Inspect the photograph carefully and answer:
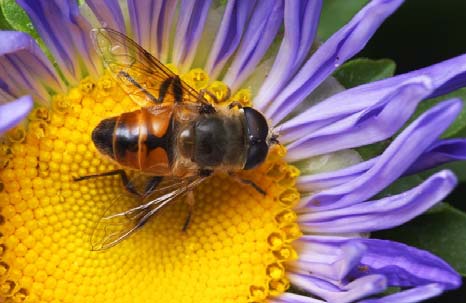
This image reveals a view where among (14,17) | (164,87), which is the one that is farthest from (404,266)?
(14,17)

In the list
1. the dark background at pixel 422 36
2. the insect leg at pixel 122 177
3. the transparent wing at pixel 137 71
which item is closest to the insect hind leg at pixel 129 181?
the insect leg at pixel 122 177

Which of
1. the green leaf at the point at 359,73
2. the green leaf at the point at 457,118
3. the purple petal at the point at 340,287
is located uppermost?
the green leaf at the point at 359,73

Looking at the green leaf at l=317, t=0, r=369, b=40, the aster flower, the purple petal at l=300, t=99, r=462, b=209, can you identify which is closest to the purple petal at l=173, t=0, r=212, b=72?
the aster flower

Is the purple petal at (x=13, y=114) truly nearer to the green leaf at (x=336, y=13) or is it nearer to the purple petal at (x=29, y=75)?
the purple petal at (x=29, y=75)

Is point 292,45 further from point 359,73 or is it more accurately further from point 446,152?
point 446,152

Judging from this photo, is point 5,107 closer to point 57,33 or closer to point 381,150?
point 57,33
